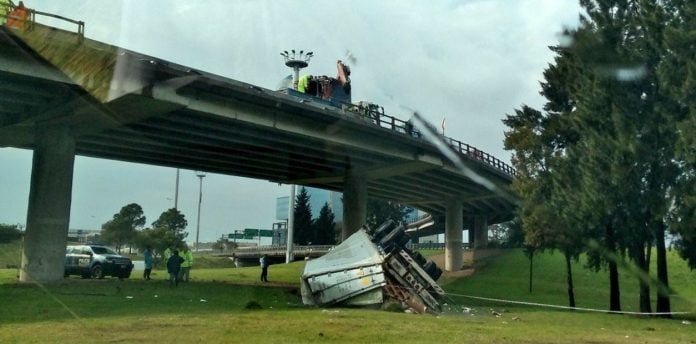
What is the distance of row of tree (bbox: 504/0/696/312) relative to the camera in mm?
23422

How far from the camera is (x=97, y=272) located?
1352 inches

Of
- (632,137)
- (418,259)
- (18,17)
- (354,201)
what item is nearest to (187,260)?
(418,259)

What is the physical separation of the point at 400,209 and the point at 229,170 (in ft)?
187

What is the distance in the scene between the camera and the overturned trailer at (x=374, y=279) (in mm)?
23281

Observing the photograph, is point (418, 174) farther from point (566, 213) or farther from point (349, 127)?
point (566, 213)

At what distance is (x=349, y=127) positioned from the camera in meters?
41.6

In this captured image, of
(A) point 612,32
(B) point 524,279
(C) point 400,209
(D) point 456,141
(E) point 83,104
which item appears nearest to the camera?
(A) point 612,32

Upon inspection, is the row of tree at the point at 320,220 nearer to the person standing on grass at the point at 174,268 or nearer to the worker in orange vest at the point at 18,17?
the person standing on grass at the point at 174,268

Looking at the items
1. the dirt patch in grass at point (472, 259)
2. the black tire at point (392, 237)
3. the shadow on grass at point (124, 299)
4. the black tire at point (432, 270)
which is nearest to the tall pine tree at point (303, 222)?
the dirt patch in grass at point (472, 259)

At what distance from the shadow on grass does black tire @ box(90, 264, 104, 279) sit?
2.83 metres

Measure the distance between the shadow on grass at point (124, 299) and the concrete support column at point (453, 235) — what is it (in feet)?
128

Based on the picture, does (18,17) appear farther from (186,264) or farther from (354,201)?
(354,201)

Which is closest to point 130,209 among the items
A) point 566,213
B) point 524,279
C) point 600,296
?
point 524,279

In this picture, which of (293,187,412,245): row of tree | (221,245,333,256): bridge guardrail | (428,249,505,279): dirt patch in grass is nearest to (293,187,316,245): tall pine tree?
(293,187,412,245): row of tree
